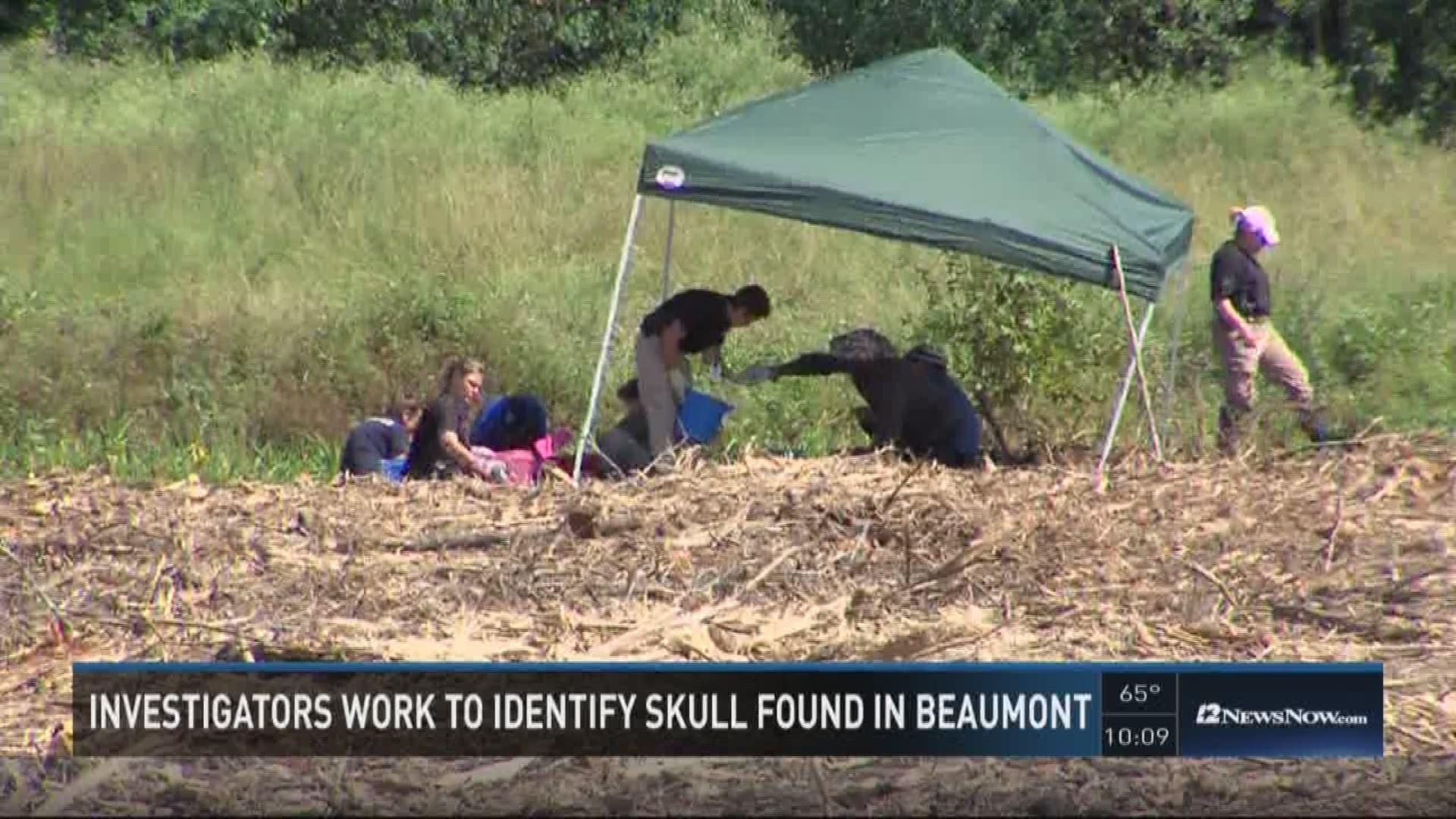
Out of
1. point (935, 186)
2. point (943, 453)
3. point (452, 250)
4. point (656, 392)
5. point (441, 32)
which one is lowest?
point (452, 250)

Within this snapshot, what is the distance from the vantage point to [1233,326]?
487 inches

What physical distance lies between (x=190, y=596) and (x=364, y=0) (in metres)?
18.5

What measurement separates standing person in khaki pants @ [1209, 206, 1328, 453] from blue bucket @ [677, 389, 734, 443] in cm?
274

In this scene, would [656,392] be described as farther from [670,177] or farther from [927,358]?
[927,358]

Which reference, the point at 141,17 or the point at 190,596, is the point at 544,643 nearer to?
the point at 190,596

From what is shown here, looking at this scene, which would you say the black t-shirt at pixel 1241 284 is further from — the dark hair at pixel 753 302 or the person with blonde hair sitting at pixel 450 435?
the person with blonde hair sitting at pixel 450 435

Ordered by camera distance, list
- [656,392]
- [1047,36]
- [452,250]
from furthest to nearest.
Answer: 1. [1047,36]
2. [452,250]
3. [656,392]

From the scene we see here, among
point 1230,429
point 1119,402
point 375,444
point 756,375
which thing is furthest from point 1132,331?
point 375,444

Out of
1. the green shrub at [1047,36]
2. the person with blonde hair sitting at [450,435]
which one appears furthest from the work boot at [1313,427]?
the green shrub at [1047,36]

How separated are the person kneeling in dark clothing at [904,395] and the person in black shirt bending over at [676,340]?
281 millimetres

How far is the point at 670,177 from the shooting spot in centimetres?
1098

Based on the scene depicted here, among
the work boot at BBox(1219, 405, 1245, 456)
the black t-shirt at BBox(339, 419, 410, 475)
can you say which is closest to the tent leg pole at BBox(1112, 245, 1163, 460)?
the work boot at BBox(1219, 405, 1245, 456)

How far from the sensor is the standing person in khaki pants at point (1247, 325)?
1236 cm

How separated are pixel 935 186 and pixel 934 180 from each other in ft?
0.18
